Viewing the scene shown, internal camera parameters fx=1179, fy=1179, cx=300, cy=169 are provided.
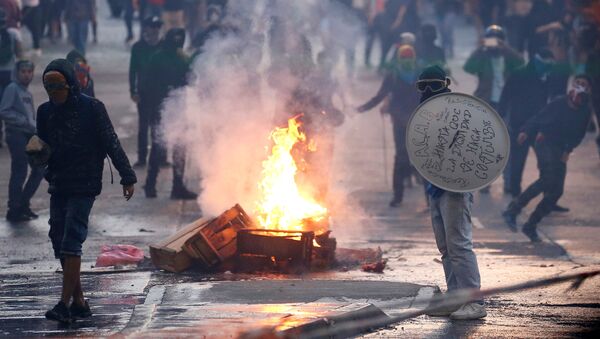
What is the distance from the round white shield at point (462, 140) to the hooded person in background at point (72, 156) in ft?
7.02

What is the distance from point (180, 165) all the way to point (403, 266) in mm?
4032

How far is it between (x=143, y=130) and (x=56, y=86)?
7390 millimetres

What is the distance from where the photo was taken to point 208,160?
13.2 metres

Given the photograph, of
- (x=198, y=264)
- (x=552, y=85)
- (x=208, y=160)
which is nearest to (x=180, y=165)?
(x=208, y=160)

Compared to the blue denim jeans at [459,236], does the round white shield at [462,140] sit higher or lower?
higher

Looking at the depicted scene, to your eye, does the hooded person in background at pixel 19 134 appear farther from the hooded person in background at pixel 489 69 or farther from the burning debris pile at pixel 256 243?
the hooded person in background at pixel 489 69

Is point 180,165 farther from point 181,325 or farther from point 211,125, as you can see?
point 181,325

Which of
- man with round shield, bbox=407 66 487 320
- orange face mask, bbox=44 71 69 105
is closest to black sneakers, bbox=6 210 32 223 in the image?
orange face mask, bbox=44 71 69 105

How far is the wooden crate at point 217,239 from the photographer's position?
32.5 feet

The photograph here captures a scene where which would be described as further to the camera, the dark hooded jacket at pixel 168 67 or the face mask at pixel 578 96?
the dark hooded jacket at pixel 168 67

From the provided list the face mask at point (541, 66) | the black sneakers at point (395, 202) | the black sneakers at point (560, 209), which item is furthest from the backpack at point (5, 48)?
the black sneakers at point (560, 209)

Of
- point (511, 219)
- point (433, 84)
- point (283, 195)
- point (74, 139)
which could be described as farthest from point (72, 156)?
point (511, 219)

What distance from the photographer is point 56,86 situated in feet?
25.9

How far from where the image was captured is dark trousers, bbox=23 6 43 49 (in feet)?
72.1
